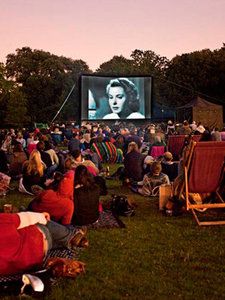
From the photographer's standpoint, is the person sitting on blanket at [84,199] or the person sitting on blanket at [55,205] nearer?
the person sitting on blanket at [55,205]

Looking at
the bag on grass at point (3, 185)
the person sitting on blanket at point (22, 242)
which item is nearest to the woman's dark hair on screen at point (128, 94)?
the bag on grass at point (3, 185)

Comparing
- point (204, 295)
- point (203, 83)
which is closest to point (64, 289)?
point (204, 295)

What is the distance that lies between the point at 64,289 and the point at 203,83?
50699 millimetres

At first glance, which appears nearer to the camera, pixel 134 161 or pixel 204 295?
pixel 204 295

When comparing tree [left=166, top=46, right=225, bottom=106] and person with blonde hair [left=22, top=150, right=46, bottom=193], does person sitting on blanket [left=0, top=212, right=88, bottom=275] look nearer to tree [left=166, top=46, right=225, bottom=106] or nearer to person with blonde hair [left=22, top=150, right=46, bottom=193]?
person with blonde hair [left=22, top=150, right=46, bottom=193]

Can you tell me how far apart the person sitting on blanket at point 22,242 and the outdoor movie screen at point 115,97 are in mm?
25450

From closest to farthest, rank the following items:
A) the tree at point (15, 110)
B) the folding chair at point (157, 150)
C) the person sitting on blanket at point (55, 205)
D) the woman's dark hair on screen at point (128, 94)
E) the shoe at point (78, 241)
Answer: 1. the shoe at point (78, 241)
2. the person sitting on blanket at point (55, 205)
3. the folding chair at point (157, 150)
4. the woman's dark hair on screen at point (128, 94)
5. the tree at point (15, 110)

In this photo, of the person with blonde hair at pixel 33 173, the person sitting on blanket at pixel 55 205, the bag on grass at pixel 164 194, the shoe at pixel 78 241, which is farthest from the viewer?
the person with blonde hair at pixel 33 173

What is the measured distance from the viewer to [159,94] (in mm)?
56781

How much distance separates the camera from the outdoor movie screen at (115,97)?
99.7 feet

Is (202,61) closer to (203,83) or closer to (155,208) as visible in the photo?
(203,83)

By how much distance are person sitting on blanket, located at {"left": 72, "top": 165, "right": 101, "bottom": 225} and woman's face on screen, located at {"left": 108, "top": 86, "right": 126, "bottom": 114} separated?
23.7m

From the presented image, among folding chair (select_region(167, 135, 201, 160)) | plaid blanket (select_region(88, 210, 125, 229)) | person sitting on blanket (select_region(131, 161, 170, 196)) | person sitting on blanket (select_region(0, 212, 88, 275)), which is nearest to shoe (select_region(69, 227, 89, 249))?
person sitting on blanket (select_region(0, 212, 88, 275))

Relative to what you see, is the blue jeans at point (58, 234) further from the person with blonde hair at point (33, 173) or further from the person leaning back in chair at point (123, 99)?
the person leaning back in chair at point (123, 99)
